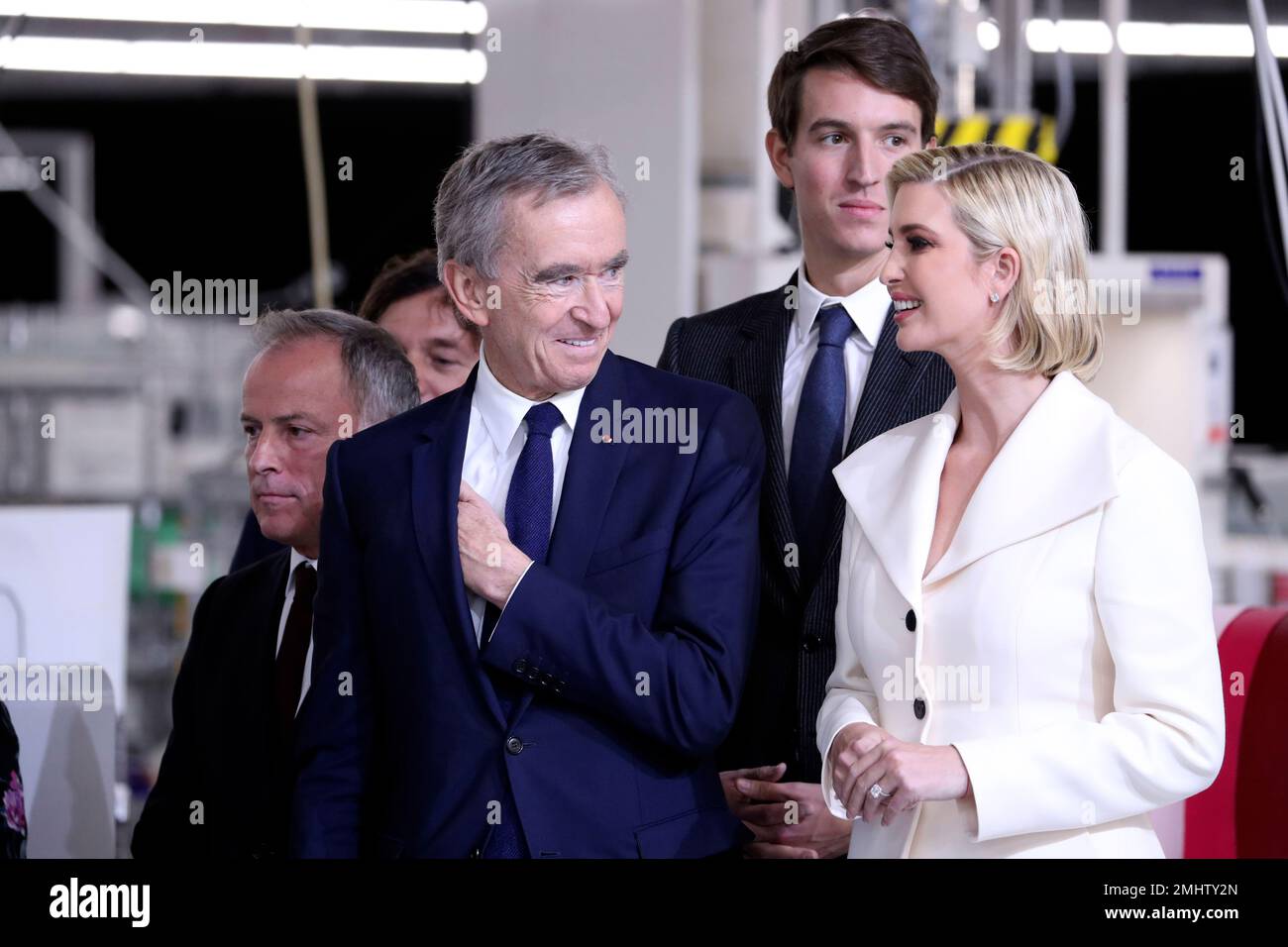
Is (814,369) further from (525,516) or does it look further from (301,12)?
(301,12)

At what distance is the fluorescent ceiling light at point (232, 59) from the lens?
6.38 meters

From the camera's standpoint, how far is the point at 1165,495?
135 centimetres

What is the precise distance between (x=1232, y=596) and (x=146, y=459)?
4.00 m

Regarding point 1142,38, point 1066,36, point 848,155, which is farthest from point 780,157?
point 1066,36

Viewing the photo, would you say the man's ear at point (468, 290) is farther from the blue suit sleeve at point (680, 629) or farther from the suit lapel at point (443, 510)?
the blue suit sleeve at point (680, 629)

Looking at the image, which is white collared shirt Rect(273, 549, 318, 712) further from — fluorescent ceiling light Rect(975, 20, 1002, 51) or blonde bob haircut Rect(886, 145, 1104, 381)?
fluorescent ceiling light Rect(975, 20, 1002, 51)

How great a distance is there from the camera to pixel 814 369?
1746 mm

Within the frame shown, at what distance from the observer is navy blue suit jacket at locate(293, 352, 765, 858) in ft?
4.66

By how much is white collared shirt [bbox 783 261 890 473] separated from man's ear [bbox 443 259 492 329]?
1.37 feet

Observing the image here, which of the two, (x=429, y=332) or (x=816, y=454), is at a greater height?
(x=429, y=332)

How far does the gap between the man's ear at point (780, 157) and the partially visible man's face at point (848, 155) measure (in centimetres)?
7

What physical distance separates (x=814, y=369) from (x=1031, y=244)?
40 cm

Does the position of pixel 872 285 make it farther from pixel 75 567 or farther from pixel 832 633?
pixel 75 567
